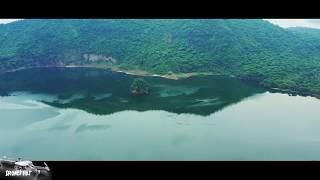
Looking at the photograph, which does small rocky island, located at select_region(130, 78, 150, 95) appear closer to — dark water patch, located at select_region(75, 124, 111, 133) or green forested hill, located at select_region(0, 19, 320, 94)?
green forested hill, located at select_region(0, 19, 320, 94)

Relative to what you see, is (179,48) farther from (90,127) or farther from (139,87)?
(90,127)

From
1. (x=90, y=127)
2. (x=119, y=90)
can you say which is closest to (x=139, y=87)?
(x=119, y=90)

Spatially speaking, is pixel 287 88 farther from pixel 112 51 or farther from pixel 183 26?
pixel 112 51

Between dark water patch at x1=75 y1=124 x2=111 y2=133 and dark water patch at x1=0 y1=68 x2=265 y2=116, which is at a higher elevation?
dark water patch at x1=0 y1=68 x2=265 y2=116

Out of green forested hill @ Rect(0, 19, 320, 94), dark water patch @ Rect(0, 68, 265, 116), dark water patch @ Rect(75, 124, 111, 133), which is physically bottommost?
dark water patch @ Rect(75, 124, 111, 133)

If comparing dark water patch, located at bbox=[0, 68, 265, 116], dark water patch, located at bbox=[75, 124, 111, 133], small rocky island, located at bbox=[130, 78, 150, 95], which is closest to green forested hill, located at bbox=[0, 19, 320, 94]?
dark water patch, located at bbox=[0, 68, 265, 116]

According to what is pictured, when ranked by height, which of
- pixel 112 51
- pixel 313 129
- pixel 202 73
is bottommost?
pixel 313 129
